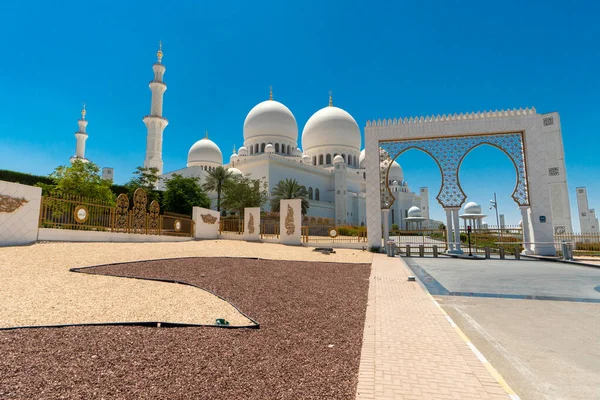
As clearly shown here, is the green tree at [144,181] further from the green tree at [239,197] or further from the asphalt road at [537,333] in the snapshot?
the asphalt road at [537,333]

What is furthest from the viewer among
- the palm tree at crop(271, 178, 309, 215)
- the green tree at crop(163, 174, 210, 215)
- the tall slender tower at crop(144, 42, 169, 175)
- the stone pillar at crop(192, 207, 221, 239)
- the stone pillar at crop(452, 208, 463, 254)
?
the tall slender tower at crop(144, 42, 169, 175)

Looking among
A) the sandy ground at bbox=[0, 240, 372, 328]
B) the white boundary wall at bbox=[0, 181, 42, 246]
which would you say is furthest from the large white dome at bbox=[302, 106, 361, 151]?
the sandy ground at bbox=[0, 240, 372, 328]

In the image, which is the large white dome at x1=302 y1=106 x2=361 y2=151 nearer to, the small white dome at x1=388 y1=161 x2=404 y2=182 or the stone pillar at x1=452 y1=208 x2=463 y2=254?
the small white dome at x1=388 y1=161 x2=404 y2=182

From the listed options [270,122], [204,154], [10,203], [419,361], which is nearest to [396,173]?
[270,122]

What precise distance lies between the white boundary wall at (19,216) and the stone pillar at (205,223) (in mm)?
8126

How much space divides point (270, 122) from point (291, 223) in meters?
25.6

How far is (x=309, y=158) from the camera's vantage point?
41.3 metres

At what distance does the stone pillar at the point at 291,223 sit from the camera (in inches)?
699

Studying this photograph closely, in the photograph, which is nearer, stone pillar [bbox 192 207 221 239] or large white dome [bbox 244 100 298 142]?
stone pillar [bbox 192 207 221 239]

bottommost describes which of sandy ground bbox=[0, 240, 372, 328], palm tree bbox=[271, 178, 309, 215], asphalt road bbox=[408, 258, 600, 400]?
asphalt road bbox=[408, 258, 600, 400]

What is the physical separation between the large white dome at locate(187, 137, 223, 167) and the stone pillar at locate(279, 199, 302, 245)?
2762cm

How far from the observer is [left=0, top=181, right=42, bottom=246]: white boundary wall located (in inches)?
352

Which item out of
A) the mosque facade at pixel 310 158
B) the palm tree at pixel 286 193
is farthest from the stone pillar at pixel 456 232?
the mosque facade at pixel 310 158

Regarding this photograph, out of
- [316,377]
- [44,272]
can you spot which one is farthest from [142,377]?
[44,272]
